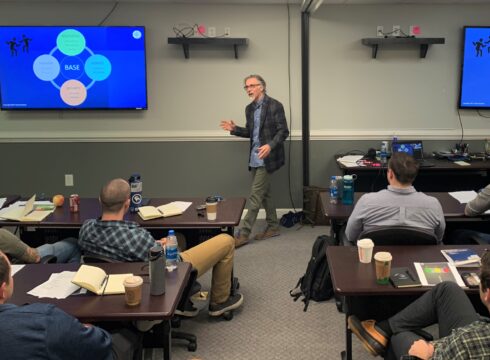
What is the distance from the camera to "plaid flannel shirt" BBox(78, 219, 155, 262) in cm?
242

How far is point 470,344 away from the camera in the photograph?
149 centimetres

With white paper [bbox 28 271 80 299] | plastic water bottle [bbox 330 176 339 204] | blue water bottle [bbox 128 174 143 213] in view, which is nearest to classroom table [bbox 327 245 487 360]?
plastic water bottle [bbox 330 176 339 204]

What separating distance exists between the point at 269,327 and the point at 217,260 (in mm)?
555

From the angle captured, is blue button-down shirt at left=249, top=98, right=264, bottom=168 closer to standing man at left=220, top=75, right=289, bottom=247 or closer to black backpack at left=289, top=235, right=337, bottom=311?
standing man at left=220, top=75, right=289, bottom=247

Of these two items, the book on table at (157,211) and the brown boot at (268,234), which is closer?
the book on table at (157,211)

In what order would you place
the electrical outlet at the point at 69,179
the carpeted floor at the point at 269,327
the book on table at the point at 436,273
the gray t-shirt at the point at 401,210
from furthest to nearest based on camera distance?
1. the electrical outlet at the point at 69,179
2. the carpeted floor at the point at 269,327
3. the gray t-shirt at the point at 401,210
4. the book on table at the point at 436,273

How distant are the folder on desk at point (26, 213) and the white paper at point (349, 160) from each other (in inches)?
112

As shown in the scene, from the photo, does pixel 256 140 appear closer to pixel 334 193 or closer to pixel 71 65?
pixel 334 193

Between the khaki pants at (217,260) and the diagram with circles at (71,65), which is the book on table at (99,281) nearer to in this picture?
the khaki pants at (217,260)

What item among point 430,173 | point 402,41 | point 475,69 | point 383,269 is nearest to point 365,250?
point 383,269

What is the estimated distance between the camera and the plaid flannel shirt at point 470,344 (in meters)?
1.47

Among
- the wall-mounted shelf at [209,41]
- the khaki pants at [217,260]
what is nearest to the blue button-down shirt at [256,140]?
the wall-mounted shelf at [209,41]

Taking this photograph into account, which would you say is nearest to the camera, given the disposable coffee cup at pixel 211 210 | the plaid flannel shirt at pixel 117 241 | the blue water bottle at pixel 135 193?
the plaid flannel shirt at pixel 117 241

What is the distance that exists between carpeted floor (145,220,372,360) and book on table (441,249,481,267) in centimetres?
78
